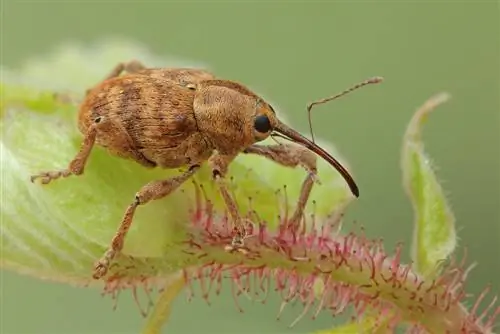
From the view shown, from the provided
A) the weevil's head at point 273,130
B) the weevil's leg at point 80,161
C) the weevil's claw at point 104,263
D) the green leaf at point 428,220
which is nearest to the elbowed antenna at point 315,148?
the weevil's head at point 273,130

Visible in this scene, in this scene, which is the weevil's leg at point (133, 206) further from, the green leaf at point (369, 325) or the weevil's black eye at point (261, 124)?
the green leaf at point (369, 325)

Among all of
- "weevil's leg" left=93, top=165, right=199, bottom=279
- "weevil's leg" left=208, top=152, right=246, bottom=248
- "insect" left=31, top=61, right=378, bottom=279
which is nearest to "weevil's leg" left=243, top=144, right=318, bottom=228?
"insect" left=31, top=61, right=378, bottom=279

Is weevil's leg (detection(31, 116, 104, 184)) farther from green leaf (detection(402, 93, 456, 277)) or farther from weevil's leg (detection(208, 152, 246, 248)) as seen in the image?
green leaf (detection(402, 93, 456, 277))

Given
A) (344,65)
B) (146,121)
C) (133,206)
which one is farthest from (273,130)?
(344,65)

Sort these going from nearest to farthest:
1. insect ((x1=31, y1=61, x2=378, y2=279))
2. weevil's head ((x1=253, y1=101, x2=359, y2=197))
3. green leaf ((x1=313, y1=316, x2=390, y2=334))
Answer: green leaf ((x1=313, y1=316, x2=390, y2=334)), insect ((x1=31, y1=61, x2=378, y2=279)), weevil's head ((x1=253, y1=101, x2=359, y2=197))

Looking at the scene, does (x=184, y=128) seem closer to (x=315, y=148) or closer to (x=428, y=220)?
(x=315, y=148)
